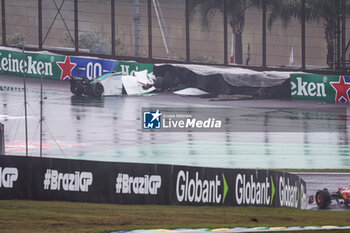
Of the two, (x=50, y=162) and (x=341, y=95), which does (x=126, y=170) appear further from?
(x=341, y=95)

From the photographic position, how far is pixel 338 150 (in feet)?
110

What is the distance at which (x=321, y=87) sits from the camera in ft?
157

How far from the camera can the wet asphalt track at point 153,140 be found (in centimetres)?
3022

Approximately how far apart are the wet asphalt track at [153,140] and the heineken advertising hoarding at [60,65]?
4216 mm

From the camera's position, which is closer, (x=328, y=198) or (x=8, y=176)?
(x=8, y=176)

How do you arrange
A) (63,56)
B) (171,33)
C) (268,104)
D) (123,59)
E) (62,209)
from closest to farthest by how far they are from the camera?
1. (62,209)
2. (268,104)
3. (63,56)
4. (123,59)
5. (171,33)

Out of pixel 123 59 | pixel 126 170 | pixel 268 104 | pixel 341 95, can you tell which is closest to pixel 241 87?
pixel 268 104

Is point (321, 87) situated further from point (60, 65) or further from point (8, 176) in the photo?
point (8, 176)

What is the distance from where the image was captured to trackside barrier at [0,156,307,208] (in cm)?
1858

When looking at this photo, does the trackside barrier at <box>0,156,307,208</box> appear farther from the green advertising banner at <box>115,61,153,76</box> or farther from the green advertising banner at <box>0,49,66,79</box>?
the green advertising banner at <box>0,49,66,79</box>

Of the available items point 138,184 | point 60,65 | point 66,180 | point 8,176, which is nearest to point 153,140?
point 138,184

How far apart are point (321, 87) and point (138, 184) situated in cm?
3041

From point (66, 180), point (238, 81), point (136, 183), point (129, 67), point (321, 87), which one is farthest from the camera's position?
Result: point (129, 67)

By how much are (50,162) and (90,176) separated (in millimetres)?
1078
